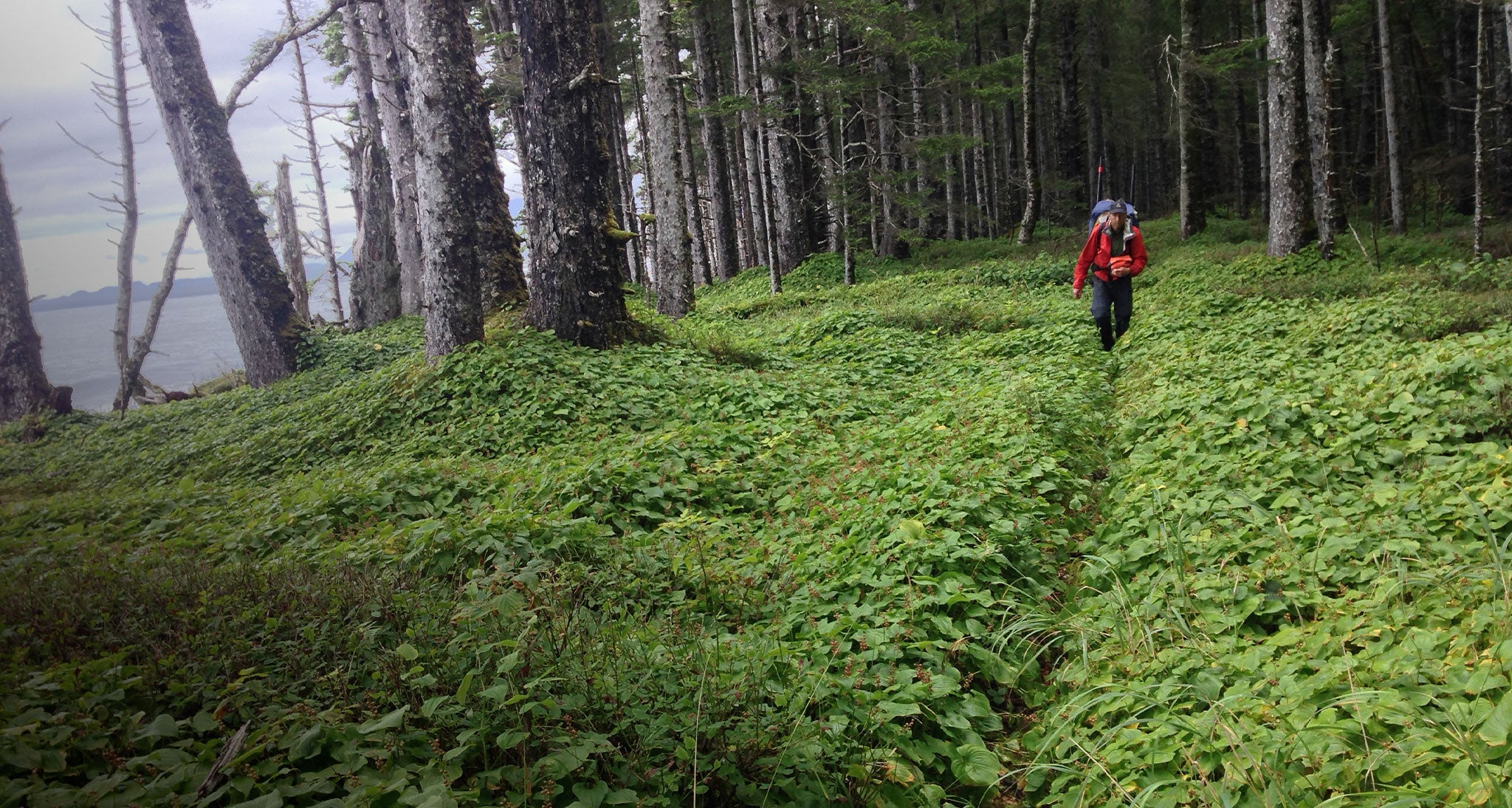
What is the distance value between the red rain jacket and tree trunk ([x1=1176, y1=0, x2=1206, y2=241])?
10518 mm

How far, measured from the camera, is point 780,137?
18938 mm

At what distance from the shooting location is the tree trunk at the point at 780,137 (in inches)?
713

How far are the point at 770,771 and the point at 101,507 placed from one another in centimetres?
674

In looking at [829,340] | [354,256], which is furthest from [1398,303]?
[354,256]

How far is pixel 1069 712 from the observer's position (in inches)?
134

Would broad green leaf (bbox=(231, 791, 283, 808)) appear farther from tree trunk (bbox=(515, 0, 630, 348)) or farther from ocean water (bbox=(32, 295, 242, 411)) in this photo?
tree trunk (bbox=(515, 0, 630, 348))

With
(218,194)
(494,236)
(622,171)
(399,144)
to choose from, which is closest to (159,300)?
(218,194)

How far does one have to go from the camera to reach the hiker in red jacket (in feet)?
32.3

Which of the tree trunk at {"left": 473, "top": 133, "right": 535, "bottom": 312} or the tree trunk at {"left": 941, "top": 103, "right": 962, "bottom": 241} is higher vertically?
the tree trunk at {"left": 941, "top": 103, "right": 962, "bottom": 241}

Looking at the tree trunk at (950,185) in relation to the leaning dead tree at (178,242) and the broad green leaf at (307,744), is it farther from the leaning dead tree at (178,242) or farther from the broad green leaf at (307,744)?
the broad green leaf at (307,744)

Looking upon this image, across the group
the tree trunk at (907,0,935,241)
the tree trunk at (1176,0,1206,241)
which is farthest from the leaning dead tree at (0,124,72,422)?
the tree trunk at (1176,0,1206,241)

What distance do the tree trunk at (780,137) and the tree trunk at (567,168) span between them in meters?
8.05

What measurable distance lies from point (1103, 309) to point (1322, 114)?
7971 mm

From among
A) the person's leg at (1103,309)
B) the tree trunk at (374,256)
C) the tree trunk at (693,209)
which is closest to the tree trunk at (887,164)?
the tree trunk at (693,209)
